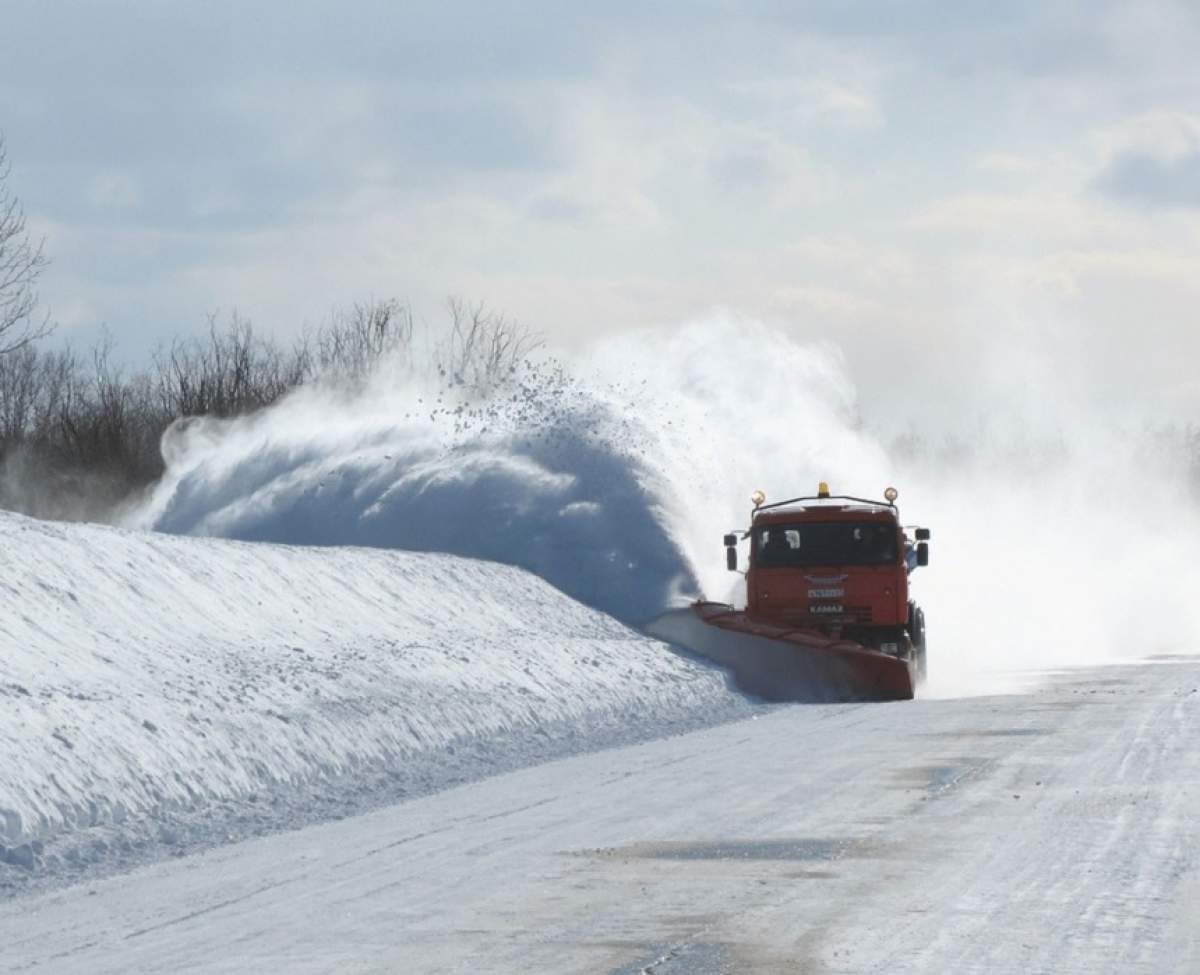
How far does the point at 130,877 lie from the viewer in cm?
977

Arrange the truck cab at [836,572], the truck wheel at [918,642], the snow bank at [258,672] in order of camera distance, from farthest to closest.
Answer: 1. the truck wheel at [918,642]
2. the truck cab at [836,572]
3. the snow bank at [258,672]

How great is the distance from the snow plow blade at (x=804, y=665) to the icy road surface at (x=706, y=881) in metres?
7.20

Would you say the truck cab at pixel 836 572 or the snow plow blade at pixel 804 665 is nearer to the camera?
the snow plow blade at pixel 804 665

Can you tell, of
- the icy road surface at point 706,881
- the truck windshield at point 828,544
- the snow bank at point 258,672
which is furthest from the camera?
the truck windshield at point 828,544

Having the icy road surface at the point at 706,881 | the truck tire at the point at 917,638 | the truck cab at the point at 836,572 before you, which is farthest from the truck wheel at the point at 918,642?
the icy road surface at the point at 706,881

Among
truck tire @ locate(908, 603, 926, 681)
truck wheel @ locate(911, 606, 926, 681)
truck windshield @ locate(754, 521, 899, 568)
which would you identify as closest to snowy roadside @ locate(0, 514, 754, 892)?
truck windshield @ locate(754, 521, 899, 568)

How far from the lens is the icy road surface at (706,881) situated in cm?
739

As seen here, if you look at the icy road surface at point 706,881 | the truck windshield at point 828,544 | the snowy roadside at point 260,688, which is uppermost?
the truck windshield at point 828,544

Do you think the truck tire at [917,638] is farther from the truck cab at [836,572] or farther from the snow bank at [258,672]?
the snow bank at [258,672]

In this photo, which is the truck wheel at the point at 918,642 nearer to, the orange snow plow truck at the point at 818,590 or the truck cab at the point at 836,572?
the orange snow plow truck at the point at 818,590

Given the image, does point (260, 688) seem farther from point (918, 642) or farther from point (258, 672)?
point (918, 642)

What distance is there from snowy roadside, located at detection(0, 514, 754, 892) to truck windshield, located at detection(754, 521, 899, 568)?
1.89m

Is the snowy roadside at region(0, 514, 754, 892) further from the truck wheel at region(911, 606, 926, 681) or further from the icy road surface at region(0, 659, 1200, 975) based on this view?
the truck wheel at region(911, 606, 926, 681)

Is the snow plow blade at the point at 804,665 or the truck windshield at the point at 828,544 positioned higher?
the truck windshield at the point at 828,544
